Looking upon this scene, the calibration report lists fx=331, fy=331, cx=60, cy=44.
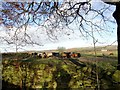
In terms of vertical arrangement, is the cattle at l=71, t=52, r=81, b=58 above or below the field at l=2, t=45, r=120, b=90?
above

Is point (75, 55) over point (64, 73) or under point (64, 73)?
over

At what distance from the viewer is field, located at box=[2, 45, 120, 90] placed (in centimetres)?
347

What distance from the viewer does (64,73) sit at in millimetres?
3484

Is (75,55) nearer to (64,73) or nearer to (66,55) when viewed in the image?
(66,55)

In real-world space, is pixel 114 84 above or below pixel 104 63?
below

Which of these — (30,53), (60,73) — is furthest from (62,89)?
(30,53)

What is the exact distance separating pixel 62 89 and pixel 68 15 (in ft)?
2.59

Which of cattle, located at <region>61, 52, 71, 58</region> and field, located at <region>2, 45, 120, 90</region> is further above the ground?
cattle, located at <region>61, 52, 71, 58</region>

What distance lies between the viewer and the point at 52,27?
352 cm

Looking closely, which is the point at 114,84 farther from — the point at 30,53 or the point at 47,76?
the point at 30,53

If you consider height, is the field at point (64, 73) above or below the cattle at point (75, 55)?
below

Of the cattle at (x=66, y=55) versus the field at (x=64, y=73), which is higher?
the cattle at (x=66, y=55)

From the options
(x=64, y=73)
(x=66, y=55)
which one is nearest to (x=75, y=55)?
(x=66, y=55)

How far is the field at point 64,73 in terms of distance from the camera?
347 centimetres
